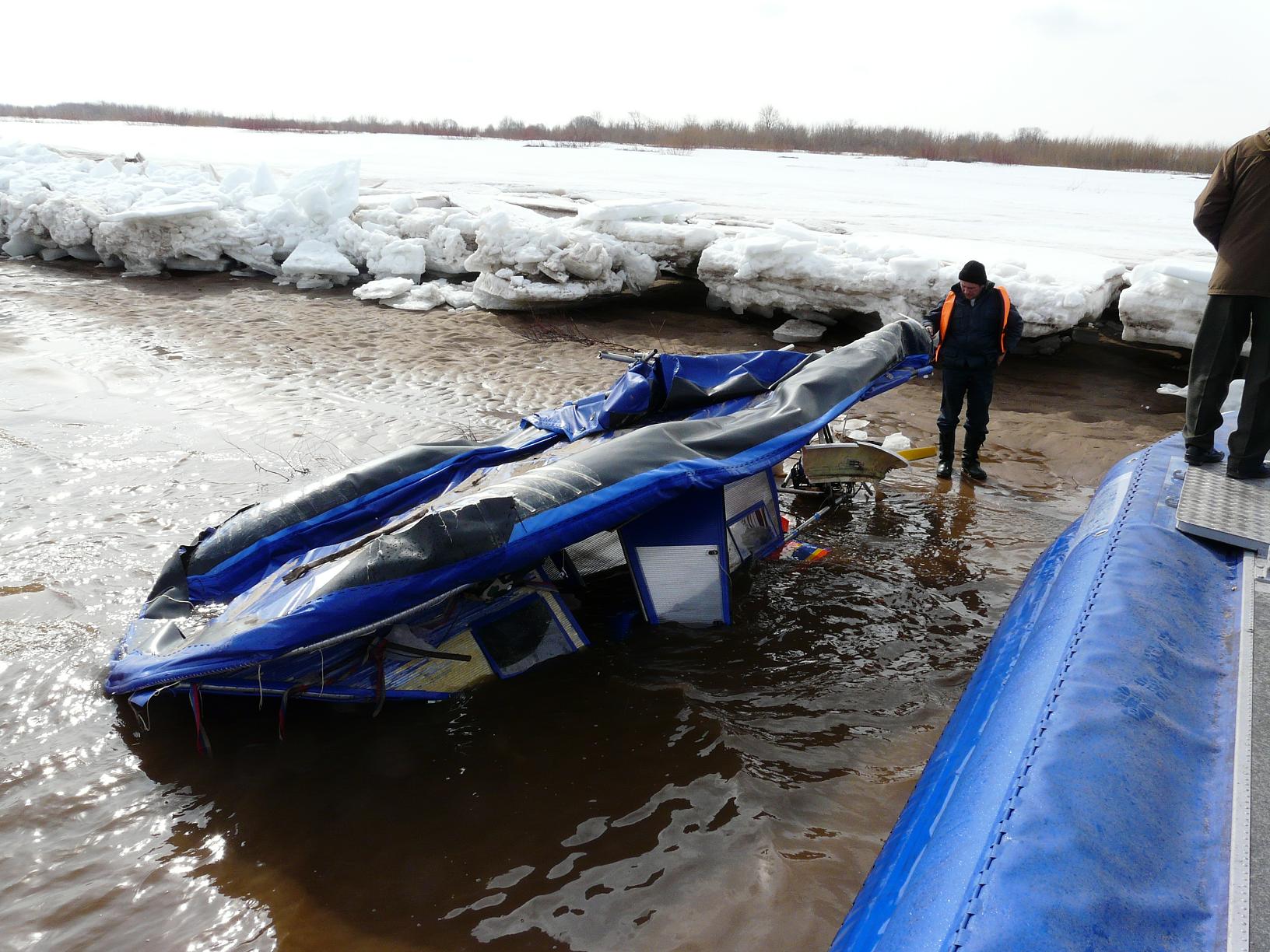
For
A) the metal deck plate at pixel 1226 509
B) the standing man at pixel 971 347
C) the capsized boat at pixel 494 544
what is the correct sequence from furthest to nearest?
the standing man at pixel 971 347 → the capsized boat at pixel 494 544 → the metal deck plate at pixel 1226 509

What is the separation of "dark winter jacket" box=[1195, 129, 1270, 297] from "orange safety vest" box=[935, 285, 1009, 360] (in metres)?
2.61

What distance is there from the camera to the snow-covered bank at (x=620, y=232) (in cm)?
949

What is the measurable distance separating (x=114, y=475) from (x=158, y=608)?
3.36 meters

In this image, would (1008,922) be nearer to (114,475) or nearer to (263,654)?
(263,654)

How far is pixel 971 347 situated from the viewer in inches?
263

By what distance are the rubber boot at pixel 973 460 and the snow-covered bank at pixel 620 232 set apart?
7.01 ft

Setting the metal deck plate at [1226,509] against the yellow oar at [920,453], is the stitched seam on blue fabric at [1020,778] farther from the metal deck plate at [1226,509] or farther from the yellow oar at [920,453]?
the yellow oar at [920,453]

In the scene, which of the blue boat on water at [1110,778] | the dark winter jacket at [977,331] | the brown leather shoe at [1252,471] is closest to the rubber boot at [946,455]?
the dark winter jacket at [977,331]

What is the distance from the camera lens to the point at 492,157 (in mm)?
25750

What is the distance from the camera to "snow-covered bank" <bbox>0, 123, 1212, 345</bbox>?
9.49 meters

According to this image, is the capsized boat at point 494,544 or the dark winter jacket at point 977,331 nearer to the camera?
the capsized boat at point 494,544

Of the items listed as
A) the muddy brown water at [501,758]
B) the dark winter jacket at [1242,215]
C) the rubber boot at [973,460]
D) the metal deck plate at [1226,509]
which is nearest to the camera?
the muddy brown water at [501,758]

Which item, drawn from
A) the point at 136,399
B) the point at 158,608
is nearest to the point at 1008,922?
the point at 158,608

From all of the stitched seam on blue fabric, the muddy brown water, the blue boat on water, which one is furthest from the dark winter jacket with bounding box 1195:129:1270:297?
the muddy brown water
